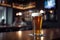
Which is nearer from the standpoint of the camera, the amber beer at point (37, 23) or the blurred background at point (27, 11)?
the amber beer at point (37, 23)

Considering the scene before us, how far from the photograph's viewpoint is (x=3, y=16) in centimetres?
536

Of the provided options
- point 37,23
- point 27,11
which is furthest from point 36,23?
point 27,11

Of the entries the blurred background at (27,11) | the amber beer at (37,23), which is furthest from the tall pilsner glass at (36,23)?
the blurred background at (27,11)

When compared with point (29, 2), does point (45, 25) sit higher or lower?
lower

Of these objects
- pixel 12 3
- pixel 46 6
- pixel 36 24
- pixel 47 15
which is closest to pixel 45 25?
pixel 47 15

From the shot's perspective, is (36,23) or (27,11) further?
(27,11)

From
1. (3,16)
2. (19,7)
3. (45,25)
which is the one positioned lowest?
(45,25)

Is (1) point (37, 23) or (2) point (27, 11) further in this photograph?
(2) point (27, 11)

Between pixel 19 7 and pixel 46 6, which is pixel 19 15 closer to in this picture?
pixel 19 7

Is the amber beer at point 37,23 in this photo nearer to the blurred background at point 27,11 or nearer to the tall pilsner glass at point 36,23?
the tall pilsner glass at point 36,23

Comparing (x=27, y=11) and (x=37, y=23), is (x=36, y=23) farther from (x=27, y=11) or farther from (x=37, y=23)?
(x=27, y=11)

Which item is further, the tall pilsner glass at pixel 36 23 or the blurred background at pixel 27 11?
the blurred background at pixel 27 11

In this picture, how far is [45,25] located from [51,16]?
40 cm

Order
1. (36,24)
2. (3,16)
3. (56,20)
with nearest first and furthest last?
1. (36,24)
2. (56,20)
3. (3,16)
